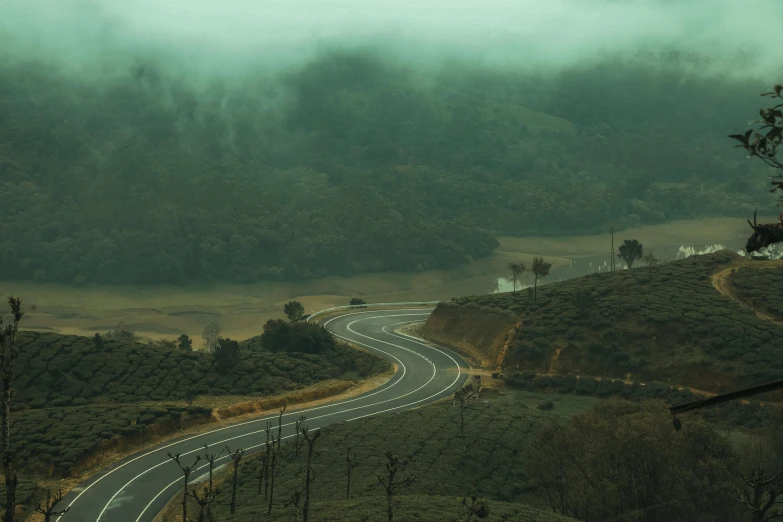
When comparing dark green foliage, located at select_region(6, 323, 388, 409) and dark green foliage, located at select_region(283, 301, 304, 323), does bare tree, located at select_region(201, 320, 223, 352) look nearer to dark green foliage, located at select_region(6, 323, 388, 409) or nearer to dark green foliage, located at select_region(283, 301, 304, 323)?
dark green foliage, located at select_region(283, 301, 304, 323)

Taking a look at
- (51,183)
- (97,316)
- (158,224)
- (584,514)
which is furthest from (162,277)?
(584,514)

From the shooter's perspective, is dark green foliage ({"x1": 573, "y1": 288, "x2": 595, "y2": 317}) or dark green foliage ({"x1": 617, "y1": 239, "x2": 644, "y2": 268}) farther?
dark green foliage ({"x1": 617, "y1": 239, "x2": 644, "y2": 268})

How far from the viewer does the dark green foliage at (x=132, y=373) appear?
48.1 meters

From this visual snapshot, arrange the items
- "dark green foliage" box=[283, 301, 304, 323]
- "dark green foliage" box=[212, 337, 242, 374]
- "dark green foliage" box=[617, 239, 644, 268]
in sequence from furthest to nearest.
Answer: "dark green foliage" box=[617, 239, 644, 268] < "dark green foliage" box=[283, 301, 304, 323] < "dark green foliage" box=[212, 337, 242, 374]

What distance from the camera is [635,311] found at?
58.9m

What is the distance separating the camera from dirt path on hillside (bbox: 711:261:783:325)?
55.0 metres

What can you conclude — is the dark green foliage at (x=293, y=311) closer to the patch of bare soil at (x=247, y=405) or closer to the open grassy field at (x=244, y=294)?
the open grassy field at (x=244, y=294)

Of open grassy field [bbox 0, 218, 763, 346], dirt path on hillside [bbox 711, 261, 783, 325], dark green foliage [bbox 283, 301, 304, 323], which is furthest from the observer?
open grassy field [bbox 0, 218, 763, 346]

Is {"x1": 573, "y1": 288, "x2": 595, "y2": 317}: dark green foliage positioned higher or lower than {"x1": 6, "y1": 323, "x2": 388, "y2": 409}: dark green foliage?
higher

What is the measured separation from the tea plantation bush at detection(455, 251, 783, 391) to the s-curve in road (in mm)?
6666

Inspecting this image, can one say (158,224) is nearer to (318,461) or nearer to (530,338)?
(530,338)

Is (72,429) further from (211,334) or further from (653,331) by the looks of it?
(211,334)

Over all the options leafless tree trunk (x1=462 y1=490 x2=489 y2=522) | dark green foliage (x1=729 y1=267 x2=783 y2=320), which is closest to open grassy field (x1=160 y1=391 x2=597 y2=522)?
leafless tree trunk (x1=462 y1=490 x2=489 y2=522)

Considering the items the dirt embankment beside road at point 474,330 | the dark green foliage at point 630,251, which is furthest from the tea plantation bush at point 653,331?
the dark green foliage at point 630,251
